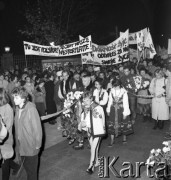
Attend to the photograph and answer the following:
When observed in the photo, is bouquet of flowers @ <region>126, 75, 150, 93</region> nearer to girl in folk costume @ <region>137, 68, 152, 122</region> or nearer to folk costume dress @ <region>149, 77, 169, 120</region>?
girl in folk costume @ <region>137, 68, 152, 122</region>

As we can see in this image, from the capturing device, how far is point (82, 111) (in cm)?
562

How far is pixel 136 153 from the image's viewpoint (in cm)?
614

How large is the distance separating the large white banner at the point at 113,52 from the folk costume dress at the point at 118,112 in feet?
13.7

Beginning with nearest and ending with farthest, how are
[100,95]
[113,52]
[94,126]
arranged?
[94,126] → [100,95] → [113,52]

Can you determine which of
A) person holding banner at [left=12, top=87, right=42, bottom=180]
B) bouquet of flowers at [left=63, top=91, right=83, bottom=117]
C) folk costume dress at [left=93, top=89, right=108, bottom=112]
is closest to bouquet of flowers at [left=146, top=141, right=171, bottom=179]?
person holding banner at [left=12, top=87, right=42, bottom=180]

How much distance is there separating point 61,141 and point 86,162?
69.1 inches

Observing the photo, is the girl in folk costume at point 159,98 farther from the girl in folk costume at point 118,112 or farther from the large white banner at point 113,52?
the large white banner at point 113,52

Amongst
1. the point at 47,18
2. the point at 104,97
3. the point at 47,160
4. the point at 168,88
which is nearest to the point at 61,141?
the point at 47,160

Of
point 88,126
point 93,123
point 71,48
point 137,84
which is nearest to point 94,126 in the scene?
point 93,123

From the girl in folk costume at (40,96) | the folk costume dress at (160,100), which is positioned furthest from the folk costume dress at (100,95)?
the girl in folk costume at (40,96)

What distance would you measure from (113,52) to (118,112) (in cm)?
→ 465

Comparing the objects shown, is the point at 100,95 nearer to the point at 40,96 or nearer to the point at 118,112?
the point at 118,112

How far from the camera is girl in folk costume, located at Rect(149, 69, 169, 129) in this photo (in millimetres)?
7777

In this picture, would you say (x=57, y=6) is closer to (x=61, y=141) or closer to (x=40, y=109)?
(x=40, y=109)
